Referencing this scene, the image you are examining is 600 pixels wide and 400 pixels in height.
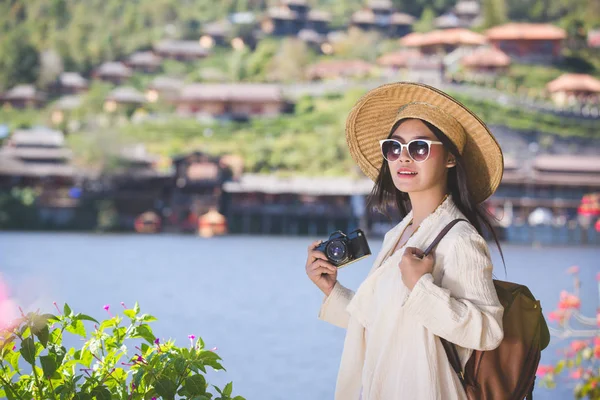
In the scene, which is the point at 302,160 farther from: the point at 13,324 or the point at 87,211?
the point at 13,324

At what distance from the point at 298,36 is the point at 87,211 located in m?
10.9

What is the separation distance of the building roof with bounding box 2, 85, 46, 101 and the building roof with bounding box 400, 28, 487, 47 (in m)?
11.8

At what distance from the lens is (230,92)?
32.8 meters

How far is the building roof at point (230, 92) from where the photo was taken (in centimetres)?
3247

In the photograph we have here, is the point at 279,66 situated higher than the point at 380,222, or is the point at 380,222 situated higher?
the point at 279,66

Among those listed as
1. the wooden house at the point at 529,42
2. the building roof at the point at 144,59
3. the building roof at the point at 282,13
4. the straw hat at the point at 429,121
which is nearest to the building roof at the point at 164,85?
the building roof at the point at 144,59

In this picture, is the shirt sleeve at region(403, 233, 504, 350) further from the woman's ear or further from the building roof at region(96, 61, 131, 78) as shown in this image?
the building roof at region(96, 61, 131, 78)

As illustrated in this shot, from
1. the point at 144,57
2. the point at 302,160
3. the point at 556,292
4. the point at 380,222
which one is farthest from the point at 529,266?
the point at 144,57

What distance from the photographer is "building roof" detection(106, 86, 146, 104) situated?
32.4 meters

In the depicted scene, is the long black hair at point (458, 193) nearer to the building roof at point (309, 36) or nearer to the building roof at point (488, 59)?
the building roof at point (488, 59)

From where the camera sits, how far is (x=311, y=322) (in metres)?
12.0

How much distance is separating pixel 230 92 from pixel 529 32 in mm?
9613

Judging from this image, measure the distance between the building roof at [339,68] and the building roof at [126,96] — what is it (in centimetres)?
552

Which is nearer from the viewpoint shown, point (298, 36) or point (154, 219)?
point (154, 219)
